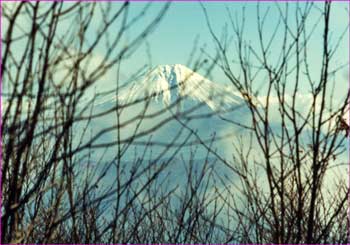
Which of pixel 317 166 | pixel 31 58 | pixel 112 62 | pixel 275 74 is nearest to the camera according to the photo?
pixel 112 62

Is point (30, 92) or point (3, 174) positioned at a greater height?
point (30, 92)

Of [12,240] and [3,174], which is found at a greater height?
[3,174]

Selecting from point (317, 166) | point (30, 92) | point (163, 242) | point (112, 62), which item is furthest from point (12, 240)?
point (163, 242)

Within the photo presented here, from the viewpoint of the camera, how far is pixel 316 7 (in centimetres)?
380

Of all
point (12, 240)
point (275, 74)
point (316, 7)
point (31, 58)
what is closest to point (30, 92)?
point (31, 58)

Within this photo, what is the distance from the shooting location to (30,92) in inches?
105

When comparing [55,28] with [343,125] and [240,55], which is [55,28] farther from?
[343,125]

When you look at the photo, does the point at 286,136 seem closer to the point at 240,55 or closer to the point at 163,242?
the point at 240,55

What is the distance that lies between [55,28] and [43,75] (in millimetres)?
214

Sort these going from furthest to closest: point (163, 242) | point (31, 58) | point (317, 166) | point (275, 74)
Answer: point (163, 242) < point (275, 74) < point (317, 166) < point (31, 58)

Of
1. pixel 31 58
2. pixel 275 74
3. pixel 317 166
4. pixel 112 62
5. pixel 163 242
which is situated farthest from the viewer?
pixel 163 242

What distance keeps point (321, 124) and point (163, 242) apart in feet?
16.5

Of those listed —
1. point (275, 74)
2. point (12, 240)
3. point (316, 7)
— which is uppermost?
point (316, 7)

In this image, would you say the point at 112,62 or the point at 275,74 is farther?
the point at 275,74
